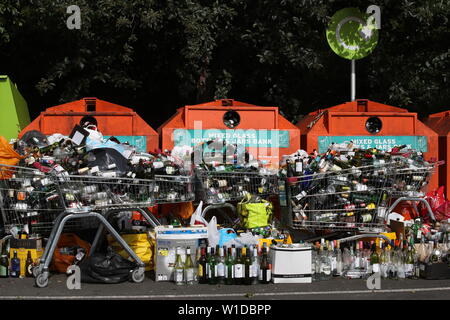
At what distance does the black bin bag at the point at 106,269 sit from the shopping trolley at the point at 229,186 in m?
1.37

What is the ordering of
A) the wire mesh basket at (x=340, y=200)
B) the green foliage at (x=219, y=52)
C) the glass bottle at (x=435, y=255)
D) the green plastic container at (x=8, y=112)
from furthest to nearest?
the green foliage at (x=219, y=52)
the green plastic container at (x=8, y=112)
the wire mesh basket at (x=340, y=200)
the glass bottle at (x=435, y=255)

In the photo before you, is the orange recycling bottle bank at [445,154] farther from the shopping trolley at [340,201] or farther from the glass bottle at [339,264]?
the glass bottle at [339,264]

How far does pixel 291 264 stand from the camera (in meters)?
7.13

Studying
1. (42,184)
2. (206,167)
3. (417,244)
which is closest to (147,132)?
(206,167)

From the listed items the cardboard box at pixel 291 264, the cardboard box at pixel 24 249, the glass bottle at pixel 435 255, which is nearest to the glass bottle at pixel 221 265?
the cardboard box at pixel 291 264

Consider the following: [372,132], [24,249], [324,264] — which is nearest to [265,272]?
[324,264]

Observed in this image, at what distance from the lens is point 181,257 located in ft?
23.8

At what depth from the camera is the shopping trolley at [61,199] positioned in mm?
6914

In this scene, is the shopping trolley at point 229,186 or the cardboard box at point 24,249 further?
the shopping trolley at point 229,186

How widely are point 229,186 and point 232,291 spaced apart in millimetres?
1875

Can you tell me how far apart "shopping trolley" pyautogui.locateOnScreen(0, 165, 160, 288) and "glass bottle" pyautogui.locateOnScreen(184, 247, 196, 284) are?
1.42ft

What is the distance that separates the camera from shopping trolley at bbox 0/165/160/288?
6.91 metres

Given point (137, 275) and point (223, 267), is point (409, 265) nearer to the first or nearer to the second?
point (223, 267)

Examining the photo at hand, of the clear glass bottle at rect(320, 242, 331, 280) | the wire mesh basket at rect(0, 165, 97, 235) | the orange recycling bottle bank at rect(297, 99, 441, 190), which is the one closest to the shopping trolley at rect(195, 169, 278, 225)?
the orange recycling bottle bank at rect(297, 99, 441, 190)
